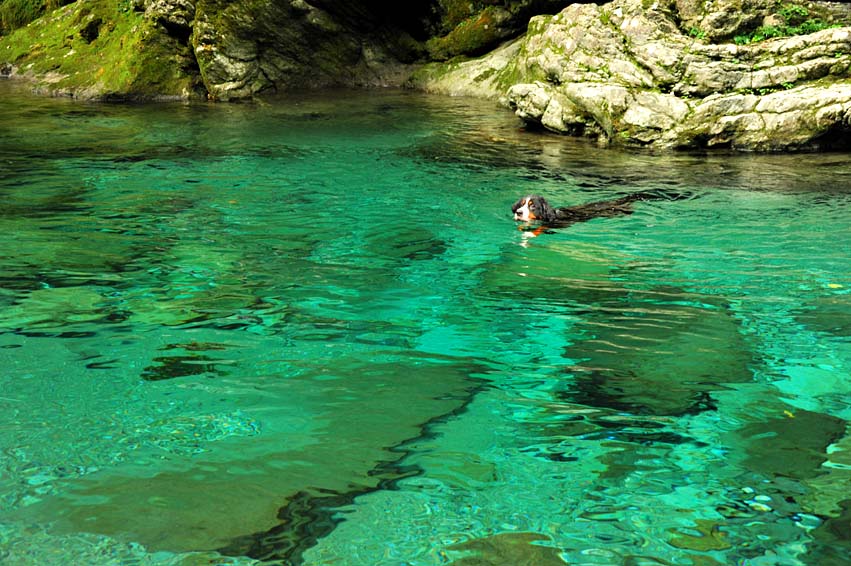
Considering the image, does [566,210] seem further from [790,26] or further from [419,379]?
[790,26]

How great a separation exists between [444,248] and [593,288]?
1990mm

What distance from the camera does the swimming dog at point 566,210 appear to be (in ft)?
28.3

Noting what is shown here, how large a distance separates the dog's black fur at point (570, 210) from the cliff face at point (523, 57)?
3661 mm

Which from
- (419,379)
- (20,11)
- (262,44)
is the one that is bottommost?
(419,379)

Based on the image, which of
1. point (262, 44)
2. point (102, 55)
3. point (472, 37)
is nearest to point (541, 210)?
point (472, 37)

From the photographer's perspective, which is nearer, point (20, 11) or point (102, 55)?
point (102, 55)

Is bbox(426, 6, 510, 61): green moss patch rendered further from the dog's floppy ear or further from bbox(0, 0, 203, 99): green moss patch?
the dog's floppy ear

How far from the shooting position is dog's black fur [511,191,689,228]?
8641 mm

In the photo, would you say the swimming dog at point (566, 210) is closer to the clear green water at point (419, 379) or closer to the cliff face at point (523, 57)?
the clear green water at point (419, 379)

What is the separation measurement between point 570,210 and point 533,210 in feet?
2.74

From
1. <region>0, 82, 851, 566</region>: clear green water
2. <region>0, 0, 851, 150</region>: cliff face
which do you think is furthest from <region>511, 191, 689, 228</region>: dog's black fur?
<region>0, 0, 851, 150</region>: cliff face

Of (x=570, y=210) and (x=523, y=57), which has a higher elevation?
(x=523, y=57)

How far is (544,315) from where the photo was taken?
580 cm

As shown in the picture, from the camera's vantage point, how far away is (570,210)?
30.3 ft
